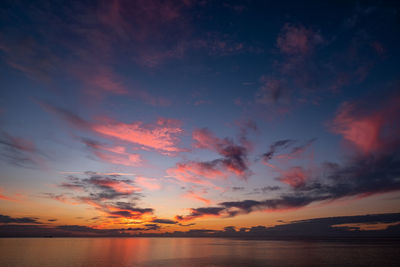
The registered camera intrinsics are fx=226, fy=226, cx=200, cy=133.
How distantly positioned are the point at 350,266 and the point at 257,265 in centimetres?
2066

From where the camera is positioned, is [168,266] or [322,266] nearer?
[322,266]

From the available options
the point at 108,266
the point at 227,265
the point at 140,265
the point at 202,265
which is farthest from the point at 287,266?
the point at 108,266

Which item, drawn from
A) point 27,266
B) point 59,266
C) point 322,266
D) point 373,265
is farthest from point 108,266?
point 373,265

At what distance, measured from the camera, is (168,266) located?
182 ft

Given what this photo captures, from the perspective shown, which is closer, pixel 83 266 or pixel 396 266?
pixel 396 266

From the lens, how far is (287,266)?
170ft

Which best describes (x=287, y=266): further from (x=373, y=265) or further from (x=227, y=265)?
(x=373, y=265)

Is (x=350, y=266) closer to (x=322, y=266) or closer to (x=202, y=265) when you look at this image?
(x=322, y=266)

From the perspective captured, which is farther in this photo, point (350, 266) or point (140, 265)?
point (140, 265)

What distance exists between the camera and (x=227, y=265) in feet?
179

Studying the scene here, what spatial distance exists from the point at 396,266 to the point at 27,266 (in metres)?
84.4

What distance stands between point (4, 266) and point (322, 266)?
2928 inches

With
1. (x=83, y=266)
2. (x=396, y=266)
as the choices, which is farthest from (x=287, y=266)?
(x=83, y=266)

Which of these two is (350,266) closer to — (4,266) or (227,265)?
(227,265)
